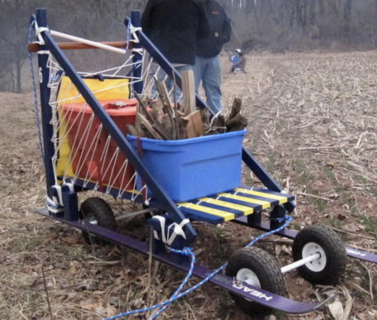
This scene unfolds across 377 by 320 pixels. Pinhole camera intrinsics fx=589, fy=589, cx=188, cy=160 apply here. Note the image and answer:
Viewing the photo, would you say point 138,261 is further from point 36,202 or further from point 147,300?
point 36,202

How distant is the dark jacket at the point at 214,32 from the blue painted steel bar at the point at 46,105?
3.11 m

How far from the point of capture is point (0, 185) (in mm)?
6238

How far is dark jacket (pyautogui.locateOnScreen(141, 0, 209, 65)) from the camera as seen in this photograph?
668 cm

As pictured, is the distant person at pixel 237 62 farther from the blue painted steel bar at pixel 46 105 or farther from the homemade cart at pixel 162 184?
the blue painted steel bar at pixel 46 105

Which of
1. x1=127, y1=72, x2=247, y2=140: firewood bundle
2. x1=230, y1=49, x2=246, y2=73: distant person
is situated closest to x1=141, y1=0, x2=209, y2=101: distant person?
x1=127, y1=72, x2=247, y2=140: firewood bundle

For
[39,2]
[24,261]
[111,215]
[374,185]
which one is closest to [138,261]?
[111,215]

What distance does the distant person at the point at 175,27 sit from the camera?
263 inches

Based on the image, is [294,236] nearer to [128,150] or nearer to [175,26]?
[128,150]

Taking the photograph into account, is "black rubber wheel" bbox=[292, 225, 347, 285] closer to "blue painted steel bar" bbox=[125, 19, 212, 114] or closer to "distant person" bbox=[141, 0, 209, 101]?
"blue painted steel bar" bbox=[125, 19, 212, 114]

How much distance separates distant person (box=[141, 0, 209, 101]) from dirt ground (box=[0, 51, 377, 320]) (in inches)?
57.8

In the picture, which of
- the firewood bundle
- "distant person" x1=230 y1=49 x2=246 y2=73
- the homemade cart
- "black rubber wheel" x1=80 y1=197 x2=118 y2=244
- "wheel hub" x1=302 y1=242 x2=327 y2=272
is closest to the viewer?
the homemade cart

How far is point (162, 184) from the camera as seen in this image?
151 inches

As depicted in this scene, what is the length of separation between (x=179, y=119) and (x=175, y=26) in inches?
127

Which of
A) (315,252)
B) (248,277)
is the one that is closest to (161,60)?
(315,252)
